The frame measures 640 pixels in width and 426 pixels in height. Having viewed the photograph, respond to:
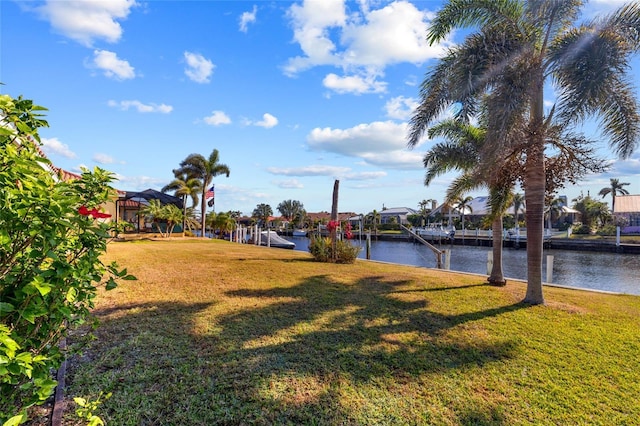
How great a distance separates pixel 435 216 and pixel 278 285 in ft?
234

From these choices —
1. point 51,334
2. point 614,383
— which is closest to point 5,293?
point 51,334

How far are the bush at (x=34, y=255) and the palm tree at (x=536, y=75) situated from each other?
22.1 ft

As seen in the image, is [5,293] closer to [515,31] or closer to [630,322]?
[630,322]

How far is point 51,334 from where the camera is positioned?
2.01m

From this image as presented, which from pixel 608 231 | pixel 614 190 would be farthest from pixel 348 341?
pixel 614 190

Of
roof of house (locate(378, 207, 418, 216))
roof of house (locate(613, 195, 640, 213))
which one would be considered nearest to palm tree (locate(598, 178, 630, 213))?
roof of house (locate(613, 195, 640, 213))

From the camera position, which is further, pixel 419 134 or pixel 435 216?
pixel 435 216

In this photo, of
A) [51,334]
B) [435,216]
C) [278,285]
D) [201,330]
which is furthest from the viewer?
[435,216]

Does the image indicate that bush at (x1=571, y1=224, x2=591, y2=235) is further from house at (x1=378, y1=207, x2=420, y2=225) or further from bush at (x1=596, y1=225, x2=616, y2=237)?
house at (x1=378, y1=207, x2=420, y2=225)

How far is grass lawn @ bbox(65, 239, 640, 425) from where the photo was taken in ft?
9.35

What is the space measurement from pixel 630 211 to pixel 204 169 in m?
55.1

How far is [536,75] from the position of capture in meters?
6.70

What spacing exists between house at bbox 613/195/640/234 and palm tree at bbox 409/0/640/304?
51987mm

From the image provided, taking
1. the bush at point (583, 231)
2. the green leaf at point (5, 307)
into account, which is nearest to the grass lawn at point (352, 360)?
the green leaf at point (5, 307)
